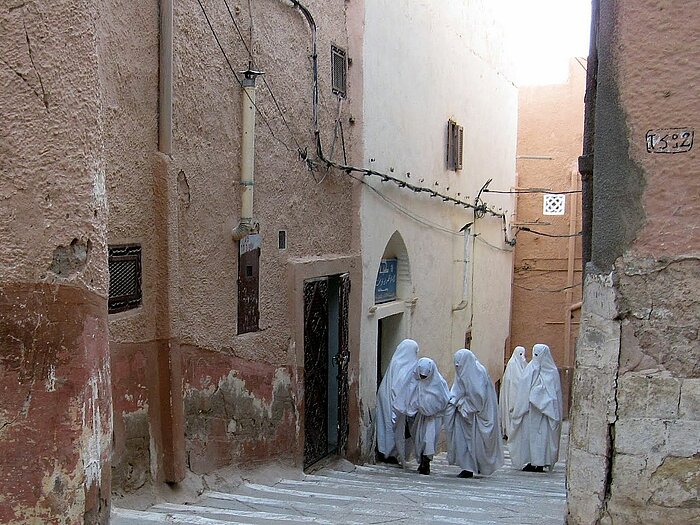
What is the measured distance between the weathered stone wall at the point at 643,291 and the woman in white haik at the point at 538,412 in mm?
5740

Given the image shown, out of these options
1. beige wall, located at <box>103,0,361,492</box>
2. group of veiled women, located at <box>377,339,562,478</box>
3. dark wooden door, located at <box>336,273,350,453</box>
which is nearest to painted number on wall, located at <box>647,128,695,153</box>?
beige wall, located at <box>103,0,361,492</box>

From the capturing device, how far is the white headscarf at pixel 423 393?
8.23 m

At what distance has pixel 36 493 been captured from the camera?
2186mm

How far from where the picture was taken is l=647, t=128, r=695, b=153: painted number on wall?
306 cm

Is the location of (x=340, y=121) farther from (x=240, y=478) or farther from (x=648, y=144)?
(x=648, y=144)

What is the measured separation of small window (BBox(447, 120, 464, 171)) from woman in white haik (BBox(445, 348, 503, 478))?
4773 mm

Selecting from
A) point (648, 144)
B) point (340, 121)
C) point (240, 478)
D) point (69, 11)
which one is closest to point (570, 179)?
point (340, 121)

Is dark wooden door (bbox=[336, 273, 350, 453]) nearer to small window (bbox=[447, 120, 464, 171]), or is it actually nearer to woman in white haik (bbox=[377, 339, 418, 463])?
woman in white haik (bbox=[377, 339, 418, 463])

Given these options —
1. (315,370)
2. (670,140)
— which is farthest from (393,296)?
(670,140)

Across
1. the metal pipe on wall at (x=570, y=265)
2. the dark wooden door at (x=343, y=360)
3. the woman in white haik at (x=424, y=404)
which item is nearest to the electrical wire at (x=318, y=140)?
the dark wooden door at (x=343, y=360)

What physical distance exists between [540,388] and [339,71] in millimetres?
3947

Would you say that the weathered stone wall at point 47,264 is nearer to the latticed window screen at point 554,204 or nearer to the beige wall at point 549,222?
the beige wall at point 549,222

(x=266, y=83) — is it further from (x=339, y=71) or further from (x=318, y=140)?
(x=339, y=71)

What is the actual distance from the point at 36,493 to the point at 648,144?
2.40 meters
